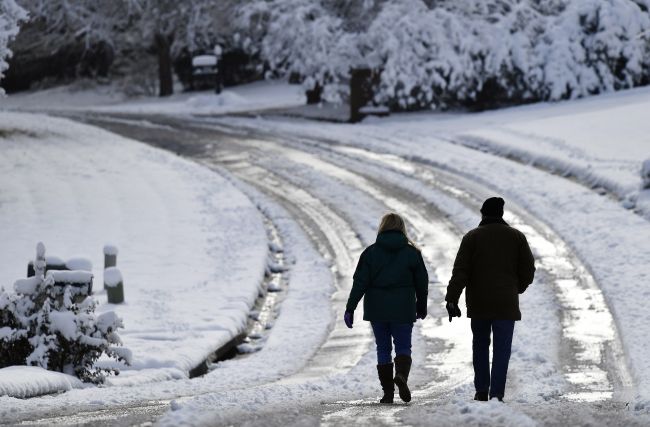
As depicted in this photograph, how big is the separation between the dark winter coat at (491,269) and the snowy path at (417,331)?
724 mm

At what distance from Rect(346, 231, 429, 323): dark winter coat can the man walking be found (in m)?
0.39

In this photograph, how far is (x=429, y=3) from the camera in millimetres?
35812

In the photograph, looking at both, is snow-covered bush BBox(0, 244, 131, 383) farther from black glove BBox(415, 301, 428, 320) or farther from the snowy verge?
black glove BBox(415, 301, 428, 320)

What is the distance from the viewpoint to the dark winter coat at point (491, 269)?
898 centimetres

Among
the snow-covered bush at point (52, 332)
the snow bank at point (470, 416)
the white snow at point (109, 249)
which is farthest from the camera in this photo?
the white snow at point (109, 249)

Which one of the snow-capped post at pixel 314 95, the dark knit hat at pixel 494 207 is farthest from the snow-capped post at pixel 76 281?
the snow-capped post at pixel 314 95

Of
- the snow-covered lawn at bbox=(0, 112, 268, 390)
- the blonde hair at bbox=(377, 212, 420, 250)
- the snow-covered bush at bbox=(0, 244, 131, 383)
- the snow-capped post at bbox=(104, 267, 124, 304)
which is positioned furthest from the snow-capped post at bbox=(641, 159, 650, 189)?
the blonde hair at bbox=(377, 212, 420, 250)

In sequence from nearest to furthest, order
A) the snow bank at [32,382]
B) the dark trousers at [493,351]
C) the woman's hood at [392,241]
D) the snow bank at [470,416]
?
the snow bank at [470,416] < the dark trousers at [493,351] < the woman's hood at [392,241] < the snow bank at [32,382]

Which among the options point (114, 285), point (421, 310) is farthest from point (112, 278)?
point (421, 310)

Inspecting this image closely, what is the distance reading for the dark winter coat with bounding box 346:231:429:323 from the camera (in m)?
9.28

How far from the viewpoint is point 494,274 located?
9008mm

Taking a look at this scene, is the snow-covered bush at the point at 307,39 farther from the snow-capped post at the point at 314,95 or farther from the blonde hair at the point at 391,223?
the blonde hair at the point at 391,223

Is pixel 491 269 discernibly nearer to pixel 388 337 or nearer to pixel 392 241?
pixel 392 241

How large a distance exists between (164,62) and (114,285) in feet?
100
